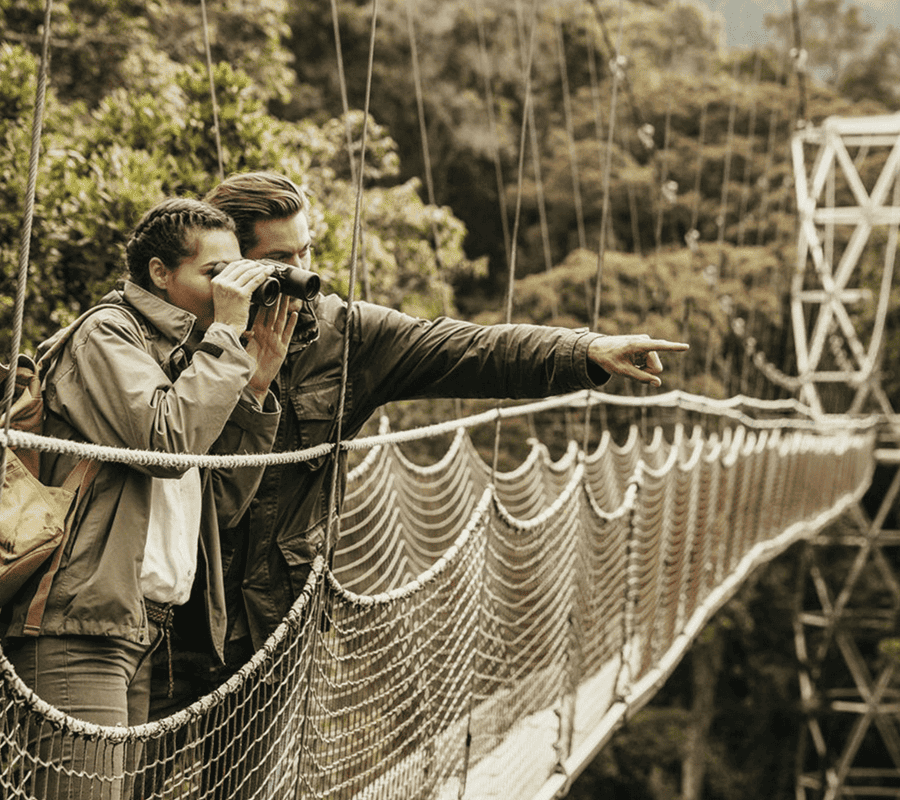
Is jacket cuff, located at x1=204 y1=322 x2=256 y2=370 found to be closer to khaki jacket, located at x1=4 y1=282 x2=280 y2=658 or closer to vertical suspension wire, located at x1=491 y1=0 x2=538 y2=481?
khaki jacket, located at x1=4 y1=282 x2=280 y2=658

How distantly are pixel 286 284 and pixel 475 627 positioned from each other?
2.83 feet

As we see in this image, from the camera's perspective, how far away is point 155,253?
1.10 meters

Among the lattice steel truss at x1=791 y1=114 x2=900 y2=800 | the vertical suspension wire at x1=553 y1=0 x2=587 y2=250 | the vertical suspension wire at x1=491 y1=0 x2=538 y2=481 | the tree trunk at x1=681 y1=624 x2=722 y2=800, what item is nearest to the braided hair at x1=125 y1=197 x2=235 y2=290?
the vertical suspension wire at x1=491 y1=0 x2=538 y2=481

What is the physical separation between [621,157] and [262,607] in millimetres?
7658

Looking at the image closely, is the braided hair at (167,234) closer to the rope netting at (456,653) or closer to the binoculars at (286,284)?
Result: the binoculars at (286,284)

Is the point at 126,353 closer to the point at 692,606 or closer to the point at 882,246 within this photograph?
the point at 692,606

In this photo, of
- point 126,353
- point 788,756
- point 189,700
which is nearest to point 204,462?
point 126,353

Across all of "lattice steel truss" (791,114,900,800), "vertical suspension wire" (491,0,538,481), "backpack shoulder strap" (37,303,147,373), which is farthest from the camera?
"lattice steel truss" (791,114,900,800)

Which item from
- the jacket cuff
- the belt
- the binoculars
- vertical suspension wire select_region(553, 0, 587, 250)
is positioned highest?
vertical suspension wire select_region(553, 0, 587, 250)

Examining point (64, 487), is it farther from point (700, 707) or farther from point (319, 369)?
point (700, 707)

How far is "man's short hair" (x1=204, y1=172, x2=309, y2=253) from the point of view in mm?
1216

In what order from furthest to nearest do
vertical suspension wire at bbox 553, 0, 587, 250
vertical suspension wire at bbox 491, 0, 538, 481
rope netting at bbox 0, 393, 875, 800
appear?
vertical suspension wire at bbox 553, 0, 587, 250
vertical suspension wire at bbox 491, 0, 538, 481
rope netting at bbox 0, 393, 875, 800

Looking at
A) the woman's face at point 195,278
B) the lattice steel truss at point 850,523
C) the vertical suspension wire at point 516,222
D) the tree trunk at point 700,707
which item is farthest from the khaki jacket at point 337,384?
the tree trunk at point 700,707

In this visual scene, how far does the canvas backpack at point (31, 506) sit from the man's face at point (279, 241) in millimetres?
301
